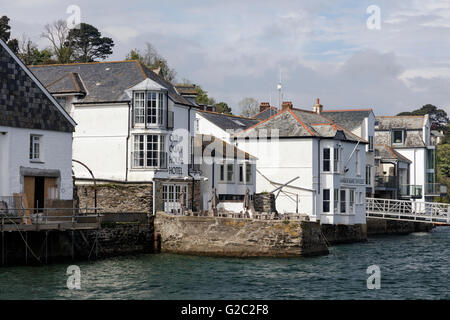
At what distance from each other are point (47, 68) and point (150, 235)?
16675 mm

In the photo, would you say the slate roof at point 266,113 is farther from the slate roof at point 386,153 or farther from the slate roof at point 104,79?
A: the slate roof at point 104,79

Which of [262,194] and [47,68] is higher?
[47,68]

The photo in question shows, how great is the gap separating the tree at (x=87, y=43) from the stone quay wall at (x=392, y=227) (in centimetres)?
3946

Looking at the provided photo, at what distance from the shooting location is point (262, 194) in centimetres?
5853

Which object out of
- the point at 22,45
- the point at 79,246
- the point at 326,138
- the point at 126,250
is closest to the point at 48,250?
the point at 79,246

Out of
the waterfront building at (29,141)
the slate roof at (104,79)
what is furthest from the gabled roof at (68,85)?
the waterfront building at (29,141)

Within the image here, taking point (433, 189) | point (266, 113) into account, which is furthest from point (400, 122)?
point (266, 113)

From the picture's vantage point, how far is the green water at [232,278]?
3197 centimetres

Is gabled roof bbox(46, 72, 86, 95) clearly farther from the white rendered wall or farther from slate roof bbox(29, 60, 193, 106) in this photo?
the white rendered wall

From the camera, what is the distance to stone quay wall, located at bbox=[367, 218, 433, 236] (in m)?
76.6

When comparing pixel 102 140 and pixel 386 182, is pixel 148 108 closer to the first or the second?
pixel 102 140

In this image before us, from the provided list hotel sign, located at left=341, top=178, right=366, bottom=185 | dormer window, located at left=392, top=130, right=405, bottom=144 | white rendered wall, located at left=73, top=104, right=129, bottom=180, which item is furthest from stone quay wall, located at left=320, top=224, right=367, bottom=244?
dormer window, located at left=392, top=130, right=405, bottom=144

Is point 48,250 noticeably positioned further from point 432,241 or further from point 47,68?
point 432,241

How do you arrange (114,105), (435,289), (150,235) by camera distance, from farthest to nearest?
(114,105), (150,235), (435,289)
